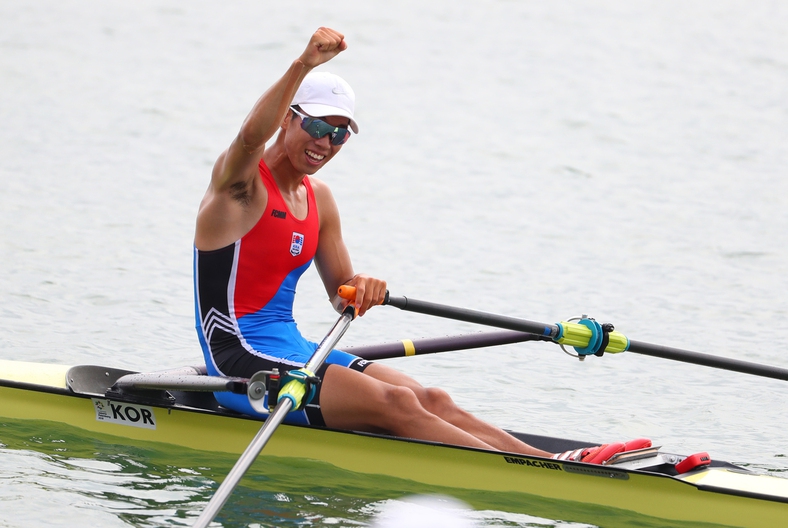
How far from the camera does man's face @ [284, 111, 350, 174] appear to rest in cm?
547

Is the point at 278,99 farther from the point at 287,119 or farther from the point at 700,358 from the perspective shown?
the point at 700,358

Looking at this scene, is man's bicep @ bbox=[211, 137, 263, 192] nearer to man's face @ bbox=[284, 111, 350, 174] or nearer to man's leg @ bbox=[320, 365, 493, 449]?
man's face @ bbox=[284, 111, 350, 174]

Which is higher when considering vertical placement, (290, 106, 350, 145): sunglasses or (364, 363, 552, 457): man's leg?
(290, 106, 350, 145): sunglasses

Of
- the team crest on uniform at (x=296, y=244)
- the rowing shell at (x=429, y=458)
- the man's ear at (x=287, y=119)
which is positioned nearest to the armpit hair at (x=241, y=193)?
the team crest on uniform at (x=296, y=244)

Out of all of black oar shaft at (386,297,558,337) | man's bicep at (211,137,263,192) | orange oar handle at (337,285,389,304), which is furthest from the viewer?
black oar shaft at (386,297,558,337)

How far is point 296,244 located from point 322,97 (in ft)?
2.44

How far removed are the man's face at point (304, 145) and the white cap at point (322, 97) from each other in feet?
0.14

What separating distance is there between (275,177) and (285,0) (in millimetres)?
21092

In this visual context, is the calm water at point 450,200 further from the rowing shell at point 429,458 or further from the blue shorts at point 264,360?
the blue shorts at point 264,360

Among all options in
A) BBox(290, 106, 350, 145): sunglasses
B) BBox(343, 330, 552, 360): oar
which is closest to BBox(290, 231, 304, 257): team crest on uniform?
BBox(290, 106, 350, 145): sunglasses

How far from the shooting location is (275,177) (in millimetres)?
5535

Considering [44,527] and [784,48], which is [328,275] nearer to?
[44,527]

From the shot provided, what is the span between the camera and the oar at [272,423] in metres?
4.52

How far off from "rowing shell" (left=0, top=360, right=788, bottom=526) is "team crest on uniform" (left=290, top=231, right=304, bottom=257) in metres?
0.86
